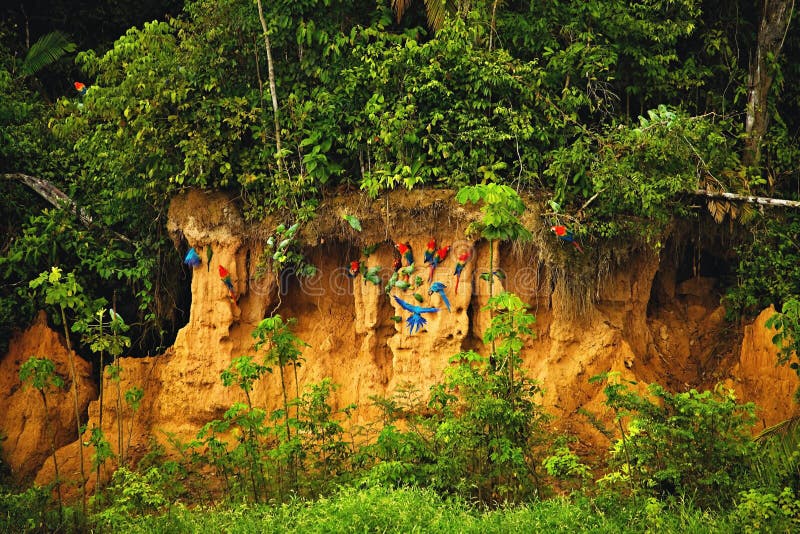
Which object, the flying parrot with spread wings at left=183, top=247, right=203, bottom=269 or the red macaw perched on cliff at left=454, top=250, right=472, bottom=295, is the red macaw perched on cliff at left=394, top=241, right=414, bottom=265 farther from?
the flying parrot with spread wings at left=183, top=247, right=203, bottom=269

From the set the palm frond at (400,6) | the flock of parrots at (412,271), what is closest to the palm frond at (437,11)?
the palm frond at (400,6)

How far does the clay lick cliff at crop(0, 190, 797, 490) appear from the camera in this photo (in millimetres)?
10641

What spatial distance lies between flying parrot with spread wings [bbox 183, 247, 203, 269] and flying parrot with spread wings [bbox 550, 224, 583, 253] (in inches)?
156

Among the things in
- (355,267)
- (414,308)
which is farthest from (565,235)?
(355,267)

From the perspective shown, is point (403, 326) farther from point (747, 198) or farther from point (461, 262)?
point (747, 198)

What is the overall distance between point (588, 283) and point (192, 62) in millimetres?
4845

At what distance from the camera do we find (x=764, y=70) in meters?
11.3

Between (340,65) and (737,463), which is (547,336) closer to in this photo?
(737,463)

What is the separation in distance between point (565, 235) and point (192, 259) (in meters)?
4.16

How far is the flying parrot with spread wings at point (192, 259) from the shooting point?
37.9 ft

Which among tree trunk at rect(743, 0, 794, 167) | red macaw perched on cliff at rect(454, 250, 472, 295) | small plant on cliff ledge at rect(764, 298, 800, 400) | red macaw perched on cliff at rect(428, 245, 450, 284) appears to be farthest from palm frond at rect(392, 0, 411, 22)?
small plant on cliff ledge at rect(764, 298, 800, 400)

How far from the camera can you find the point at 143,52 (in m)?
11.4

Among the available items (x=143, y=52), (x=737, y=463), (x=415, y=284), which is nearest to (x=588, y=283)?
(x=415, y=284)

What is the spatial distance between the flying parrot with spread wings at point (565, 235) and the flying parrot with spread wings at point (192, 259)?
397 cm
